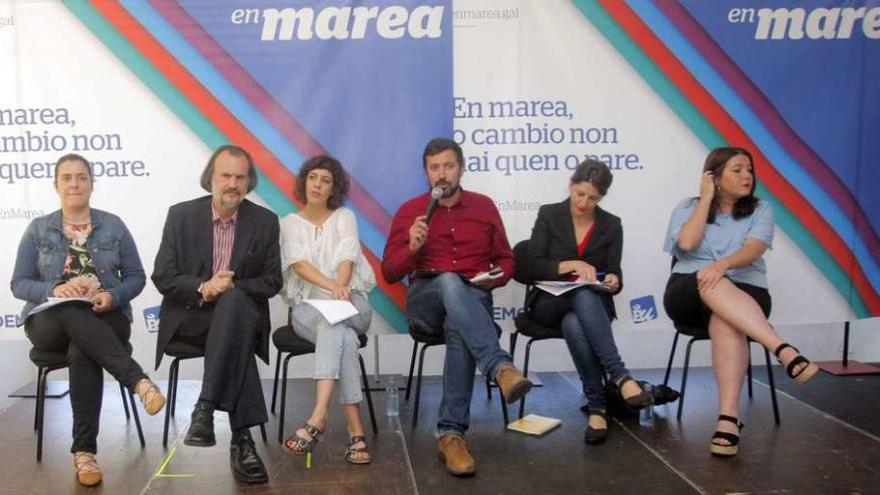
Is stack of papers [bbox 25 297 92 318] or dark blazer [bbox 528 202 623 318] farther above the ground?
dark blazer [bbox 528 202 623 318]

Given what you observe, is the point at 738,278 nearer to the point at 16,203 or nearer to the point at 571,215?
the point at 571,215

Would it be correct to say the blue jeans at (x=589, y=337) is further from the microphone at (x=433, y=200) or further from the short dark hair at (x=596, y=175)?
the microphone at (x=433, y=200)

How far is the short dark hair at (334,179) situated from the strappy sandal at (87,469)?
4.55ft

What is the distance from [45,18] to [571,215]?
2830mm

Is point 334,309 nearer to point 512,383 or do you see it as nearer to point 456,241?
point 456,241

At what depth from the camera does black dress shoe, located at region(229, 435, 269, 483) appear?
2598 millimetres

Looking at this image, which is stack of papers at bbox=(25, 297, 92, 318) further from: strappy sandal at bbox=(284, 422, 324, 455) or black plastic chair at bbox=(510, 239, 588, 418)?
black plastic chair at bbox=(510, 239, 588, 418)

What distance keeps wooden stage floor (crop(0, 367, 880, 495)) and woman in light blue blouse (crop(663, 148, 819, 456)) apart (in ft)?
0.86

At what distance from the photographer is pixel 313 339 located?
2959 millimetres

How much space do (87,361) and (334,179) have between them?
1267 mm

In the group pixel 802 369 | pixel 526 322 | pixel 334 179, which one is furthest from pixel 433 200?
pixel 802 369

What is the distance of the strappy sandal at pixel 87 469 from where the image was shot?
258cm

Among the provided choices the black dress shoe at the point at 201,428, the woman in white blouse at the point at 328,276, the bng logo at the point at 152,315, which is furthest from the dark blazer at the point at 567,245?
the bng logo at the point at 152,315

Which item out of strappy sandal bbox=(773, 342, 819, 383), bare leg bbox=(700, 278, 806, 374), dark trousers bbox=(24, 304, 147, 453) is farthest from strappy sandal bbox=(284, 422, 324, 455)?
strappy sandal bbox=(773, 342, 819, 383)
